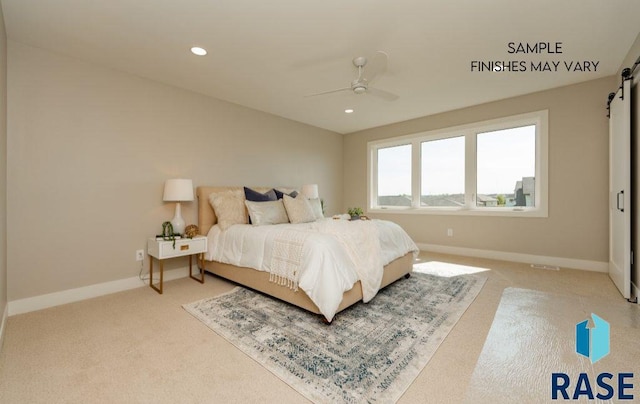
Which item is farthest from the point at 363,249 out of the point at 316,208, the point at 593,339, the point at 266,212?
the point at 593,339

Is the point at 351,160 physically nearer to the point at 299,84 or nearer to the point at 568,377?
the point at 299,84

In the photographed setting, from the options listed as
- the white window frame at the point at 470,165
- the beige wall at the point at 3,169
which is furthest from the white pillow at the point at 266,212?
the white window frame at the point at 470,165

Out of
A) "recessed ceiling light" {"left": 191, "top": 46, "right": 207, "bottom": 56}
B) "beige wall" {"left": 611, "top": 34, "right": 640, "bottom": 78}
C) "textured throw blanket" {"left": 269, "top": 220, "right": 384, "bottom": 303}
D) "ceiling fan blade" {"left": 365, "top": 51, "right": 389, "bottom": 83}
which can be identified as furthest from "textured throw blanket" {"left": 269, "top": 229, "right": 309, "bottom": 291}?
"beige wall" {"left": 611, "top": 34, "right": 640, "bottom": 78}

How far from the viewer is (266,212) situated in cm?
353

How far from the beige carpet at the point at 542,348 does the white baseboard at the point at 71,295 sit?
347 cm

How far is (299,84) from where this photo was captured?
361cm

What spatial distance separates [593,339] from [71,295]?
4640mm

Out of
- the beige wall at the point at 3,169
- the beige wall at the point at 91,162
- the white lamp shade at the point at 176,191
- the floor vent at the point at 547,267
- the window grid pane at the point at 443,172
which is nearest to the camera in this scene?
the beige wall at the point at 3,169

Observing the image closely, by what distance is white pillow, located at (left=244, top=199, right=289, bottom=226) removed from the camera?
3.44 metres

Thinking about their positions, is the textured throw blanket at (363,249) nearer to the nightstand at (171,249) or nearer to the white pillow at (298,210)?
the white pillow at (298,210)

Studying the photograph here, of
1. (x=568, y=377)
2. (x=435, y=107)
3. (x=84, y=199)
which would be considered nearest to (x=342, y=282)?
(x=568, y=377)

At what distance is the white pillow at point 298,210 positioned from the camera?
144 inches

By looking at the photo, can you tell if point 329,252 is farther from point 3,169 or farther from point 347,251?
point 3,169

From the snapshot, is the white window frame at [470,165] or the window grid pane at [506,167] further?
the window grid pane at [506,167]
